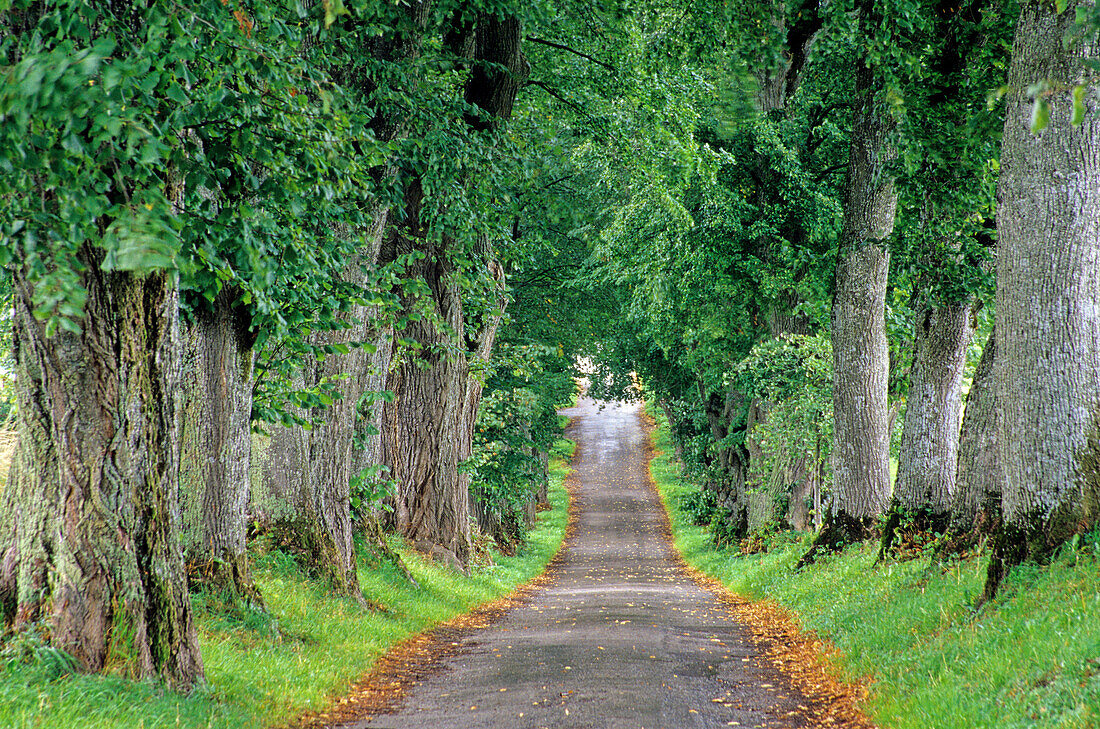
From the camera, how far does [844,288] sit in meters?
13.1

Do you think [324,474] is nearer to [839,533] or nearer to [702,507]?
[839,533]

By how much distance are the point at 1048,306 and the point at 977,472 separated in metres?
3.15

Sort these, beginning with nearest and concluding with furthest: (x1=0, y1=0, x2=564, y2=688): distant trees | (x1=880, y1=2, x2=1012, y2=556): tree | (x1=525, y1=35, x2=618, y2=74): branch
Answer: (x1=0, y1=0, x2=564, y2=688): distant trees, (x1=880, y1=2, x2=1012, y2=556): tree, (x1=525, y1=35, x2=618, y2=74): branch

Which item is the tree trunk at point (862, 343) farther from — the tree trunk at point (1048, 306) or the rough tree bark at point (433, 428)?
the tree trunk at point (1048, 306)

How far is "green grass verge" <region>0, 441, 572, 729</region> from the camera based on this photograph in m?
4.62

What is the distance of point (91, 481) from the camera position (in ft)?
16.3

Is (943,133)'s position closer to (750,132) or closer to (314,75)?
(314,75)

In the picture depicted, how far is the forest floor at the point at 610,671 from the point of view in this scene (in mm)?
6207

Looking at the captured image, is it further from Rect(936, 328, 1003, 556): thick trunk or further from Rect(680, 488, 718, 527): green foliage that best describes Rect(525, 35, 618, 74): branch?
Rect(680, 488, 718, 527): green foliage

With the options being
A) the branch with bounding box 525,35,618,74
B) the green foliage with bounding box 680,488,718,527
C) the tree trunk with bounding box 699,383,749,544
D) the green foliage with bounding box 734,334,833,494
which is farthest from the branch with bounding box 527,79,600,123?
the green foliage with bounding box 680,488,718,527

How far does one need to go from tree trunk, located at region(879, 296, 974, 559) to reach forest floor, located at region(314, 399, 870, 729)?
2.17 m

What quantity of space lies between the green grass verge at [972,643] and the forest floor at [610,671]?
42cm

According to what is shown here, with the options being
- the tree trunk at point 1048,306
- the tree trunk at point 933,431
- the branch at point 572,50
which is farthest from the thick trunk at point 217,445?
the branch at point 572,50

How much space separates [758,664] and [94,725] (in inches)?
234
